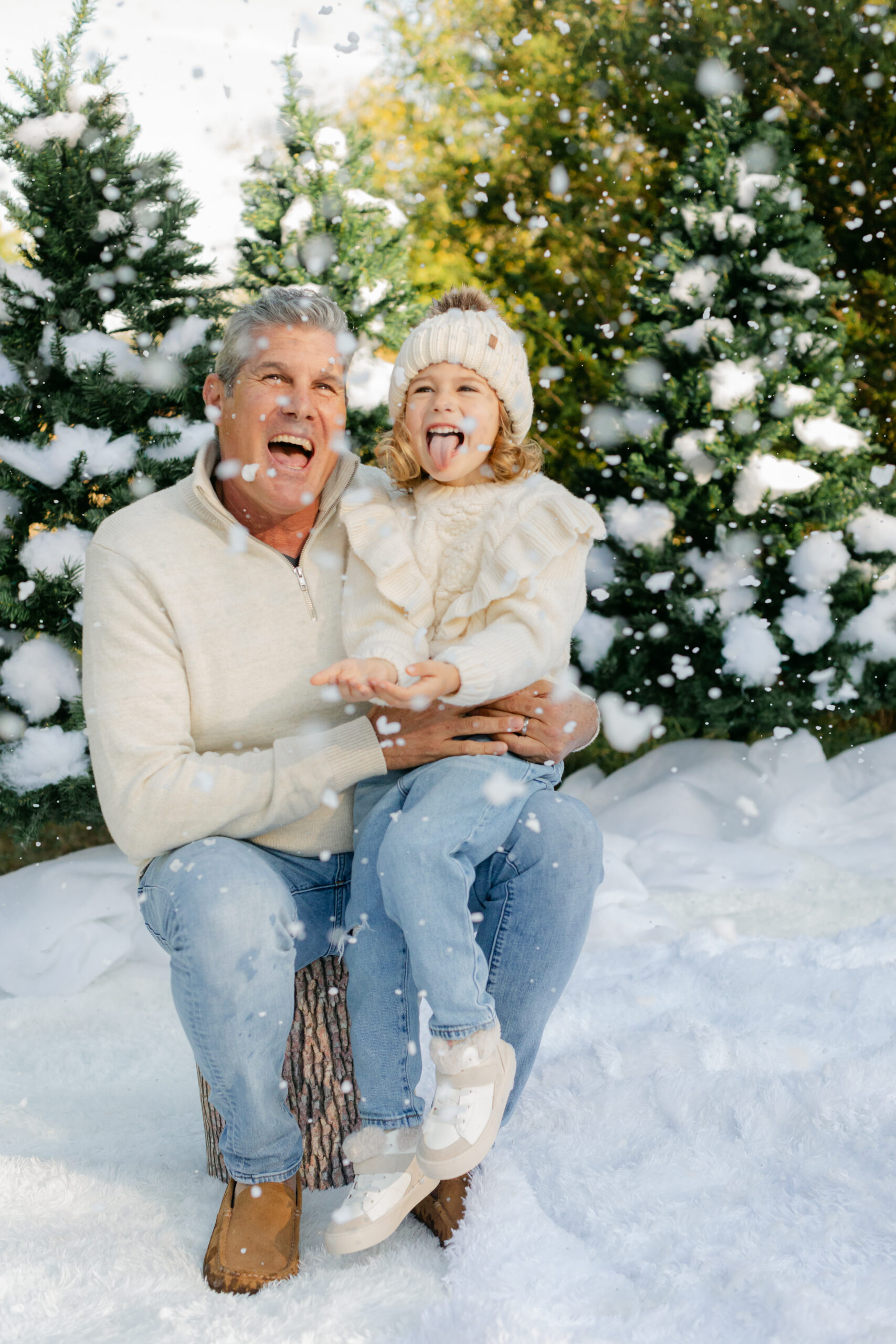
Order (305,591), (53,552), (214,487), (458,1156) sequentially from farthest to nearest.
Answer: (53,552)
(214,487)
(305,591)
(458,1156)

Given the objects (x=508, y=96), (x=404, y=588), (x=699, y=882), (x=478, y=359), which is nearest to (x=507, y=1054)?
(x=404, y=588)

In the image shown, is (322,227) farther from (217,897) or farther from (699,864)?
(217,897)

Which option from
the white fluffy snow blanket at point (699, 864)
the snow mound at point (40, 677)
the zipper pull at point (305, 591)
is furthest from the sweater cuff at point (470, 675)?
the snow mound at point (40, 677)

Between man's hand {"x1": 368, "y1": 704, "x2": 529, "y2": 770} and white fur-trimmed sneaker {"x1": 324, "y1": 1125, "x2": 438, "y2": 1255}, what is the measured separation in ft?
2.21

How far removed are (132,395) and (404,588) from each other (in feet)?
6.02

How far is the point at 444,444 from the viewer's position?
2252mm

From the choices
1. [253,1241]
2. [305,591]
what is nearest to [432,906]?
[253,1241]

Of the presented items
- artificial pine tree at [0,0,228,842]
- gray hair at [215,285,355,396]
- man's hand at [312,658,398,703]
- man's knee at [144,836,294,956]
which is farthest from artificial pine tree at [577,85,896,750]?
man's knee at [144,836,294,956]

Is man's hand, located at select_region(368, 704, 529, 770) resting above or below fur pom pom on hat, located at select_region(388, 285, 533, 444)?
below

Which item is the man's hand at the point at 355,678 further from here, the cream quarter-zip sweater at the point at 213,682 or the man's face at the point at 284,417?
the man's face at the point at 284,417

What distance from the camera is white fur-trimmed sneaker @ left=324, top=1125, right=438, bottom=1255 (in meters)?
1.82

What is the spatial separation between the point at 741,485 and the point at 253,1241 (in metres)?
3.39

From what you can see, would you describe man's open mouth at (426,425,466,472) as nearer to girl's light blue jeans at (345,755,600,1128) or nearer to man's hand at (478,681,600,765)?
man's hand at (478,681,600,765)

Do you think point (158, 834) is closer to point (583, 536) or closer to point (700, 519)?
point (583, 536)
